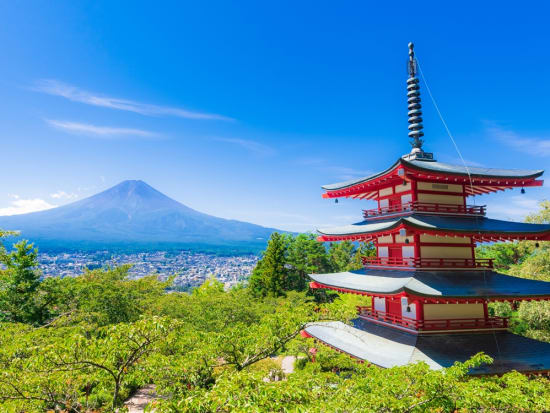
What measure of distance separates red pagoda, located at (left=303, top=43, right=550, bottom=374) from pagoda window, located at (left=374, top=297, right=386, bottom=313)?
0.04 m

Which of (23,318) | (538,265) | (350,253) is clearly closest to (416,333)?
(538,265)

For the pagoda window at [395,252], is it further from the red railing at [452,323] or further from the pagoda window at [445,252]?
the red railing at [452,323]

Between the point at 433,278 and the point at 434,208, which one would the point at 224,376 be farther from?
the point at 434,208

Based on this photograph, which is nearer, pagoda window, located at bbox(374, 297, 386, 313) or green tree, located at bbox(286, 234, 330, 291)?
pagoda window, located at bbox(374, 297, 386, 313)

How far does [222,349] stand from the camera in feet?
24.1

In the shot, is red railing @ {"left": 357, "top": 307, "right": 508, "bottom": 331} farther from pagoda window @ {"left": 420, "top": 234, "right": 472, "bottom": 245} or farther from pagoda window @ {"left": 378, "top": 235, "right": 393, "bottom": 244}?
pagoda window @ {"left": 378, "top": 235, "right": 393, "bottom": 244}

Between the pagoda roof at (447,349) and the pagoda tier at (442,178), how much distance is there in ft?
17.0

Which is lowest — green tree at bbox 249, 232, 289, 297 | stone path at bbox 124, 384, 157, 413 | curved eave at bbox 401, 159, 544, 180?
stone path at bbox 124, 384, 157, 413

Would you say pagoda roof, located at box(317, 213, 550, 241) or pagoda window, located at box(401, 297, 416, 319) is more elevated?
pagoda roof, located at box(317, 213, 550, 241)

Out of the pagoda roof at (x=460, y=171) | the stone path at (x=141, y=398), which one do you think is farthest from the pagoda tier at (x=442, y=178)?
the stone path at (x=141, y=398)

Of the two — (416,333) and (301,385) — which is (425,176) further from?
(301,385)

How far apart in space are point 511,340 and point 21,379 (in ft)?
44.2

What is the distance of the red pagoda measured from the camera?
10.0 meters

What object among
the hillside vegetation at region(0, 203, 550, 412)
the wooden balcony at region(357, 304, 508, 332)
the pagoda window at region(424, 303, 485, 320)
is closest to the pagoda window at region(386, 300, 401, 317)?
the wooden balcony at region(357, 304, 508, 332)
